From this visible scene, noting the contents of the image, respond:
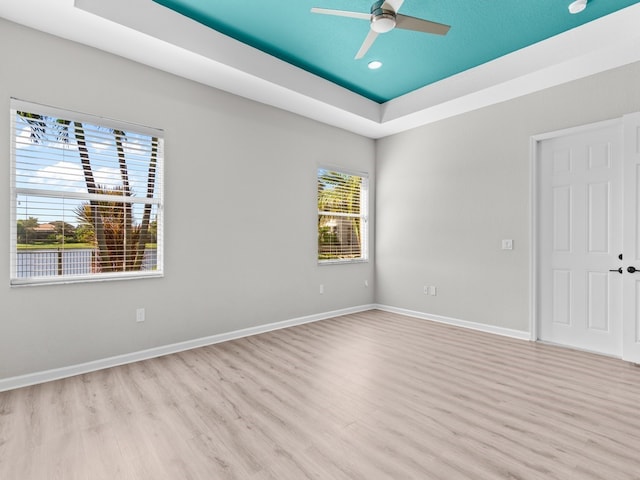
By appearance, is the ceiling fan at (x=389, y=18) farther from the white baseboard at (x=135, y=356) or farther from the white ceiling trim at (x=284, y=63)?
the white baseboard at (x=135, y=356)

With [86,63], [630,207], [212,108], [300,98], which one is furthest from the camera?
[300,98]

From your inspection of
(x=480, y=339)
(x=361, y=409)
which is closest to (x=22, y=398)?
(x=361, y=409)

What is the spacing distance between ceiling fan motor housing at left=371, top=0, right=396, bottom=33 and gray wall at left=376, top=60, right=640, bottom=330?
2.40 metres

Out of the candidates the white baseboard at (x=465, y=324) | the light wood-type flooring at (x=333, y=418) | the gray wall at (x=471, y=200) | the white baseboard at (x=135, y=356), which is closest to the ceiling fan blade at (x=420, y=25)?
the gray wall at (x=471, y=200)

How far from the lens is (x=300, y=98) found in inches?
162

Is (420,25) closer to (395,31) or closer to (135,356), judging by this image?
(395,31)

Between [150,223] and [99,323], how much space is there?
1.05 meters

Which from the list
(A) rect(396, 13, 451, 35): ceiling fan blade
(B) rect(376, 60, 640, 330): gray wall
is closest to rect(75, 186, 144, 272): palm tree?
(A) rect(396, 13, 451, 35): ceiling fan blade

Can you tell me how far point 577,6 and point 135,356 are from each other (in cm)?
512

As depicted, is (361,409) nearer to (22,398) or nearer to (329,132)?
(22,398)

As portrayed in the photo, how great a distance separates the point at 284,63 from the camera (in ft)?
12.6

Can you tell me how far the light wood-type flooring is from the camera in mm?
1743

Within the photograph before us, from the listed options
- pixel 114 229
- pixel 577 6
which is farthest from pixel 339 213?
pixel 577 6

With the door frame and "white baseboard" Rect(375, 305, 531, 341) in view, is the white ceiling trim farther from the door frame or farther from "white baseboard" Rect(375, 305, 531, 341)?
"white baseboard" Rect(375, 305, 531, 341)
